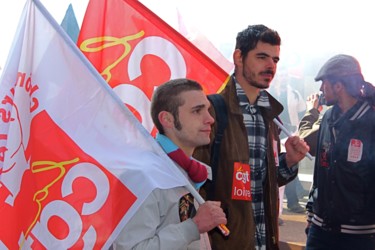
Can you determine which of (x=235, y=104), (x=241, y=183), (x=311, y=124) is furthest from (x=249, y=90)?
(x=311, y=124)

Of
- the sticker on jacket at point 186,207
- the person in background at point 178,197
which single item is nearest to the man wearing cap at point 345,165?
the person in background at point 178,197

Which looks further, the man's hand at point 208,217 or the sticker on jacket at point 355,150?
the sticker on jacket at point 355,150

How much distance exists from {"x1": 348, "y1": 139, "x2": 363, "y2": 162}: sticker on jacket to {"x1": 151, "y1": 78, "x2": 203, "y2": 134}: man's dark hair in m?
1.38

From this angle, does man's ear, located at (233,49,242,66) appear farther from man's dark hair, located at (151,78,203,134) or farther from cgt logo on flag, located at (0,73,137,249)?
cgt logo on flag, located at (0,73,137,249)

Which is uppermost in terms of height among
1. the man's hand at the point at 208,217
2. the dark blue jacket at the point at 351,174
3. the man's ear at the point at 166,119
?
the man's ear at the point at 166,119

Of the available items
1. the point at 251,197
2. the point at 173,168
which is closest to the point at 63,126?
the point at 173,168

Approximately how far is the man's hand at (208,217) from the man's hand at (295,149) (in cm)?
103

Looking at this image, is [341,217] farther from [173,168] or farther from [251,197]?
[173,168]

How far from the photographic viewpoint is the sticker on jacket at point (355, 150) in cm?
350

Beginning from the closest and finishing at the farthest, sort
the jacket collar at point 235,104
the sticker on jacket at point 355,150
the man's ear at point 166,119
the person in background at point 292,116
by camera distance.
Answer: the man's ear at point 166,119, the jacket collar at point 235,104, the sticker on jacket at point 355,150, the person in background at point 292,116

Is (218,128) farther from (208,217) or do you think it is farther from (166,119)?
(208,217)

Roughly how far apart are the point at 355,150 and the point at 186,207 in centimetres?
158

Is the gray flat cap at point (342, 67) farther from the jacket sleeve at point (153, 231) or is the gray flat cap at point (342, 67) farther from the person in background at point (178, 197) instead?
the jacket sleeve at point (153, 231)

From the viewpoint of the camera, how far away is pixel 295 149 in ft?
10.5
